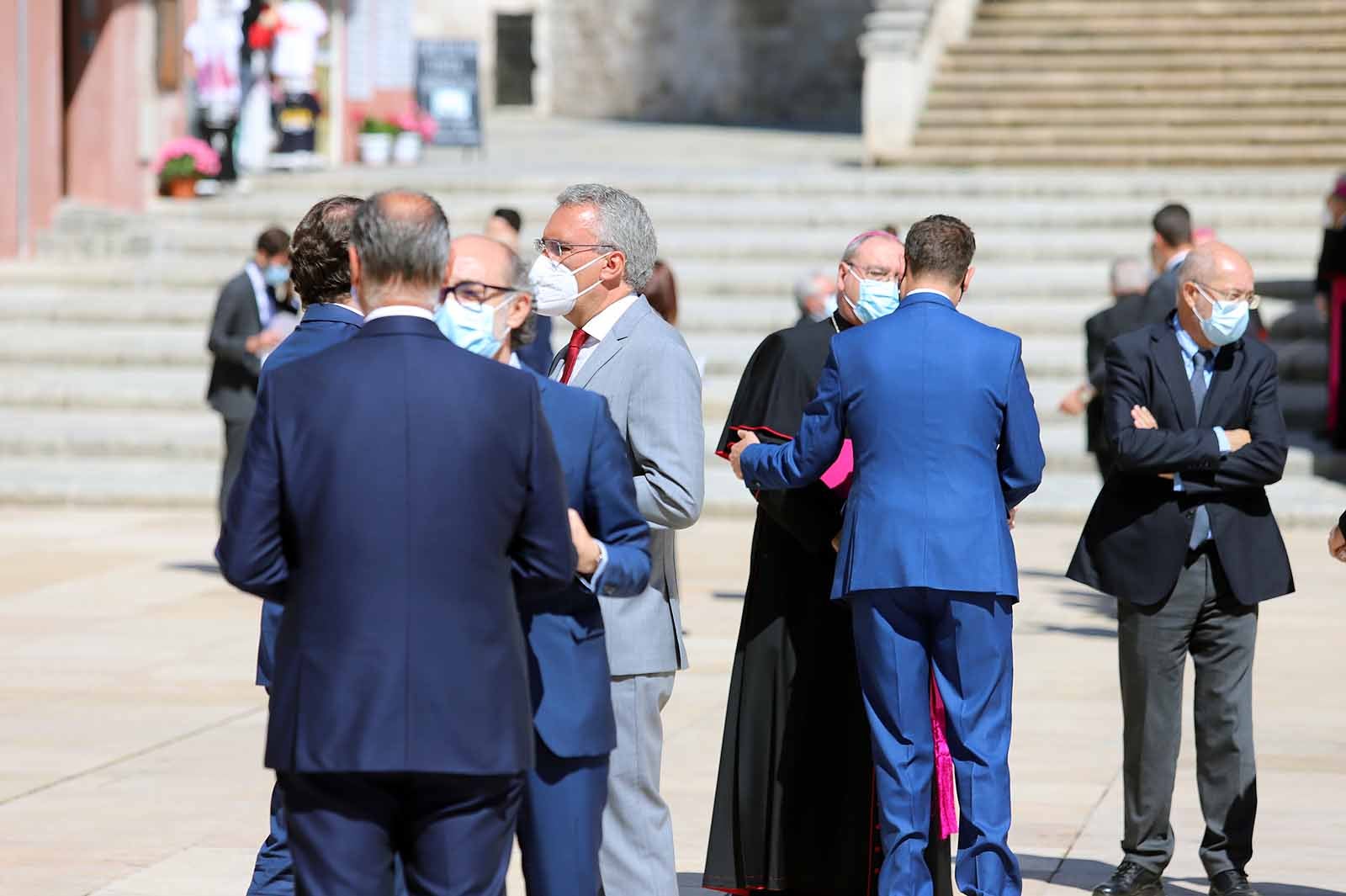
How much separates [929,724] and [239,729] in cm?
385

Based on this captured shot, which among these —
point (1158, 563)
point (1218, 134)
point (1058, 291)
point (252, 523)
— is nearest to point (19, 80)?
point (1058, 291)

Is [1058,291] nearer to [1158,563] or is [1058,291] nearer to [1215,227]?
[1215,227]

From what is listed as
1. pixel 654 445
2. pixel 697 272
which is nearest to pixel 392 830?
→ pixel 654 445

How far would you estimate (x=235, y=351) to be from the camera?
12.0m

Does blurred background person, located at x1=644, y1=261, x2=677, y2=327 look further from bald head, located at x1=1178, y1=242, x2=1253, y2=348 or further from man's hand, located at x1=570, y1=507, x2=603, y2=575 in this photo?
man's hand, located at x1=570, y1=507, x2=603, y2=575

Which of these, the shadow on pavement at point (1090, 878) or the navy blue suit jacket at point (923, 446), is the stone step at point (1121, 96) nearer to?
the shadow on pavement at point (1090, 878)

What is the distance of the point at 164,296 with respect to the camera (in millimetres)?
19188


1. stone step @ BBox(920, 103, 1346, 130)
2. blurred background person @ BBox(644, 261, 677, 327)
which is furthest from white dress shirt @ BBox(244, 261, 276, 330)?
stone step @ BBox(920, 103, 1346, 130)

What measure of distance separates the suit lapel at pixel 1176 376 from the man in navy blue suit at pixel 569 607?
8.26 feet

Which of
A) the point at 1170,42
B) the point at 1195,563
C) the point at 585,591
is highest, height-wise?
the point at 1170,42

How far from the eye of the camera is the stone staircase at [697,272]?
52.5 ft

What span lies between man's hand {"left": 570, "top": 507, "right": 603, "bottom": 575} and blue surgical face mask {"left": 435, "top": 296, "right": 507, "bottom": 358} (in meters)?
0.36

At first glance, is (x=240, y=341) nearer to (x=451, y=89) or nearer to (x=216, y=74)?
(x=216, y=74)

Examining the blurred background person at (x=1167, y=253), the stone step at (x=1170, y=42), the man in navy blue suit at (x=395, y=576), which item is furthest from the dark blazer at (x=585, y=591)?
the stone step at (x=1170, y=42)
